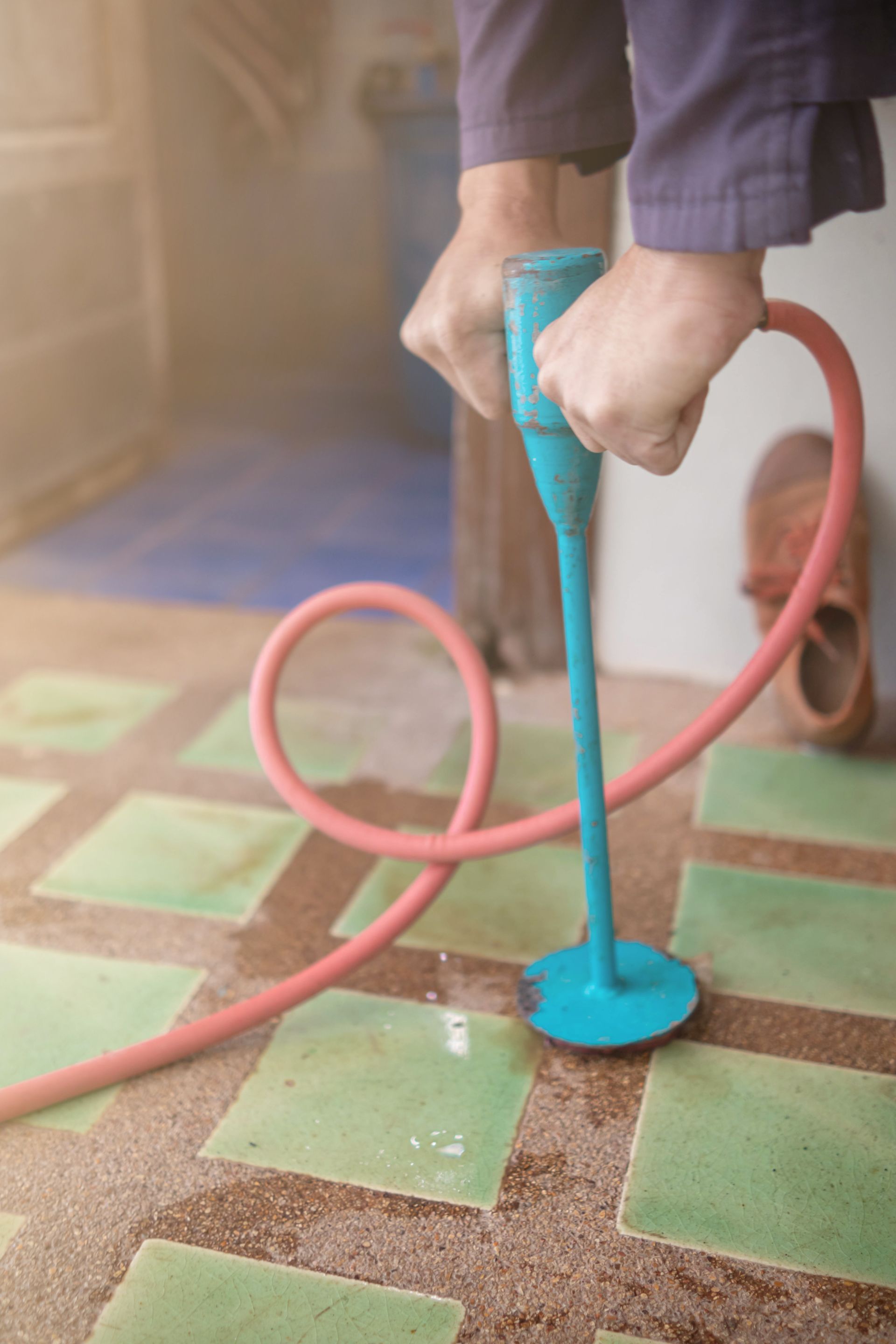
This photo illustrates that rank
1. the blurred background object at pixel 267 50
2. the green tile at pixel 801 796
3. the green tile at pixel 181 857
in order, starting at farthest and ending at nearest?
the blurred background object at pixel 267 50
the green tile at pixel 801 796
the green tile at pixel 181 857

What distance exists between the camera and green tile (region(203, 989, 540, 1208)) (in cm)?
110

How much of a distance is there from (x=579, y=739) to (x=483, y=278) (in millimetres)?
440

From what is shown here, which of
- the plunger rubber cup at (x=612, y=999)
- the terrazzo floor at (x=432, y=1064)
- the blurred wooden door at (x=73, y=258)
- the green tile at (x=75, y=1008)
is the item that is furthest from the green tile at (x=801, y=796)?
the blurred wooden door at (x=73, y=258)

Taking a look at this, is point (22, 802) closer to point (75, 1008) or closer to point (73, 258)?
point (75, 1008)

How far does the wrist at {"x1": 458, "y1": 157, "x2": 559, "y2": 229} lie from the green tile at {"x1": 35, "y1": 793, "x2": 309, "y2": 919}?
34.6 inches

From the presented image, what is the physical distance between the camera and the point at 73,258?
2910 millimetres

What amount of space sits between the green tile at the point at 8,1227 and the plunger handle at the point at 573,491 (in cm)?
60

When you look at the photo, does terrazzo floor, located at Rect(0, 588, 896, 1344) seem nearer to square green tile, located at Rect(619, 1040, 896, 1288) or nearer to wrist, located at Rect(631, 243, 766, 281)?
square green tile, located at Rect(619, 1040, 896, 1288)

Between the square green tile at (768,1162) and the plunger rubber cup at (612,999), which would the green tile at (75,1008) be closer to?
the plunger rubber cup at (612,999)

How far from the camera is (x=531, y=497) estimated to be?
200cm

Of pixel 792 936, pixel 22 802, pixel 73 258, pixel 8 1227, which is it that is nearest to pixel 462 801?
pixel 792 936

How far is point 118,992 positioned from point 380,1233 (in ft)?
1.54

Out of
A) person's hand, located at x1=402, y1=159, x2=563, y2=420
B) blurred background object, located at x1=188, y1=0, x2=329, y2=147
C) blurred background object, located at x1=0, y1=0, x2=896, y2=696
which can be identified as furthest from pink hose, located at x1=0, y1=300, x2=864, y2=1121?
blurred background object, located at x1=188, y1=0, x2=329, y2=147

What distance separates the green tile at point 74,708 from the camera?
6.33 feet
